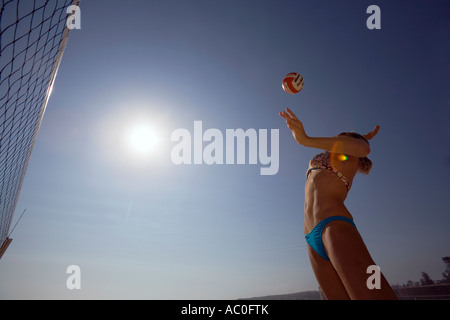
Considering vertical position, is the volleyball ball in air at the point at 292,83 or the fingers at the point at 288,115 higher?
the volleyball ball in air at the point at 292,83

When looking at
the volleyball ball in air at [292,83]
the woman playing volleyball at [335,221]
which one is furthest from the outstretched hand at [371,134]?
the volleyball ball in air at [292,83]

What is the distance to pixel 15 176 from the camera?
8.10 metres

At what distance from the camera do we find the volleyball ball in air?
16.9 feet

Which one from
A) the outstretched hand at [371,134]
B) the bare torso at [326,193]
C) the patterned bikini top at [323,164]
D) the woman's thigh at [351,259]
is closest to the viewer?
the woman's thigh at [351,259]

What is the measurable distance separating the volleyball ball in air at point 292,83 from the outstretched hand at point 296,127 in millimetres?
3143

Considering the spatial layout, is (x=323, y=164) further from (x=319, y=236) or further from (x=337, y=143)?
(x=319, y=236)

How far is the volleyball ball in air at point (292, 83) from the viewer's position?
203 inches

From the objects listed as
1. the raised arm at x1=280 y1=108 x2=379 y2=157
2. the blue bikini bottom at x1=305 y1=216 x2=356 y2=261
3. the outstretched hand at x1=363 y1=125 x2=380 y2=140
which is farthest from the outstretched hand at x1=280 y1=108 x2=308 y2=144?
the outstretched hand at x1=363 y1=125 x2=380 y2=140

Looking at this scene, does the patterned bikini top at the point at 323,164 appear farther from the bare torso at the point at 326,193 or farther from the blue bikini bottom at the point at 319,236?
the blue bikini bottom at the point at 319,236

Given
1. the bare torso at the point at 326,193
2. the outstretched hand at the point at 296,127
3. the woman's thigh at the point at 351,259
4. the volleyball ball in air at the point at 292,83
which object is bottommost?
the woman's thigh at the point at 351,259
